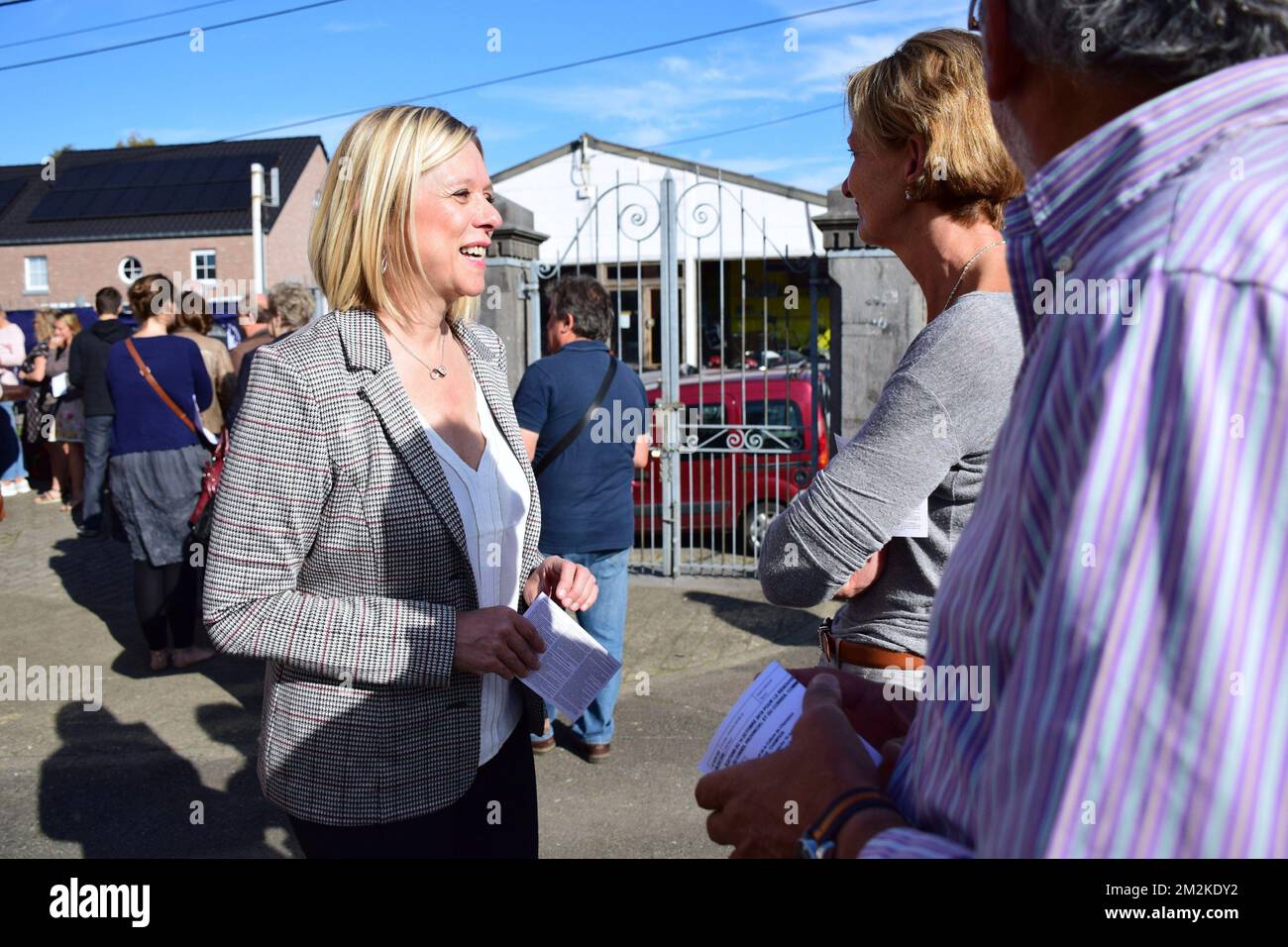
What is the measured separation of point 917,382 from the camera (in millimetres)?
1842

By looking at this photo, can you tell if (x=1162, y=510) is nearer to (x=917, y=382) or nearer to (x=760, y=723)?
(x=760, y=723)

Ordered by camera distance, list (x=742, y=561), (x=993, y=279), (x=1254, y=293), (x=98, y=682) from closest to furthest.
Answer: (x=1254, y=293) → (x=993, y=279) → (x=98, y=682) → (x=742, y=561)

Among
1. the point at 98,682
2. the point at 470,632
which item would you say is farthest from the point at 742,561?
the point at 470,632

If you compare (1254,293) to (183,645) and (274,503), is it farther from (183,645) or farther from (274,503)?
(183,645)

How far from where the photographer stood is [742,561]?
28.6 ft

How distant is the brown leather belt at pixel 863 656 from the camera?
2023mm

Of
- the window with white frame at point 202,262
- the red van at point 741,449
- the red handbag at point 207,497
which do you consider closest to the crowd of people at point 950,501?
the red handbag at point 207,497

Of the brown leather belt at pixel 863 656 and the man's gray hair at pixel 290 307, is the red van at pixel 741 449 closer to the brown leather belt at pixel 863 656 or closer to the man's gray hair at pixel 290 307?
the man's gray hair at pixel 290 307

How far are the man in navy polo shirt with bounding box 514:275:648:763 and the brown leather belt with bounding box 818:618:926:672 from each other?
9.73ft

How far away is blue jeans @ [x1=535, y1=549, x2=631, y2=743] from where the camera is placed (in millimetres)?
5145

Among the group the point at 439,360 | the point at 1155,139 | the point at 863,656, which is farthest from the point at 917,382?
the point at 439,360

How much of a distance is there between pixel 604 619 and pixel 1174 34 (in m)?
4.51

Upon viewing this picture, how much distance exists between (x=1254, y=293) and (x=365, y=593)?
1764 mm

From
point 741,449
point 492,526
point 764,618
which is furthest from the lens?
point 741,449
